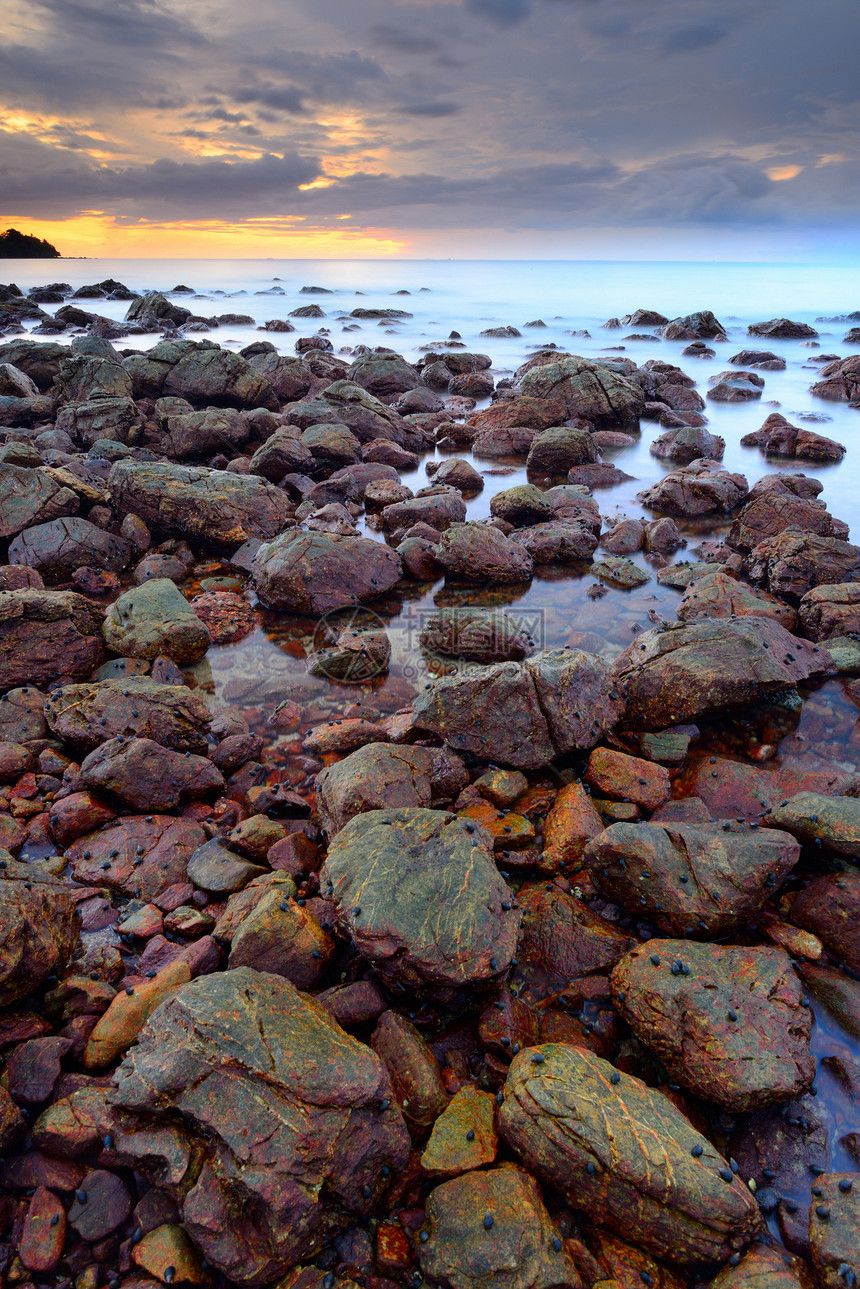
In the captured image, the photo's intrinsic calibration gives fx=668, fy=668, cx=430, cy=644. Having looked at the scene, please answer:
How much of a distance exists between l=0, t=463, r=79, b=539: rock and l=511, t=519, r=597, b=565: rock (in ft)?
25.3

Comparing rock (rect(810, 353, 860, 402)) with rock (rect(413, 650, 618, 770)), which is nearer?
rock (rect(413, 650, 618, 770))

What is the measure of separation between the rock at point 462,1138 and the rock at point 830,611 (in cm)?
767

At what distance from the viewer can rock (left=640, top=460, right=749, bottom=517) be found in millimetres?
14242

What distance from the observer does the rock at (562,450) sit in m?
16.9

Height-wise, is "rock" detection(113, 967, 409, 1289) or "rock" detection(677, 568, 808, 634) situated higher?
"rock" detection(677, 568, 808, 634)

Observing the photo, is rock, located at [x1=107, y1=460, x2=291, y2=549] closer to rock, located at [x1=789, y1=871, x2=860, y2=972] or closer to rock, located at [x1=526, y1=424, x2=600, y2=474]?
rock, located at [x1=526, y1=424, x2=600, y2=474]

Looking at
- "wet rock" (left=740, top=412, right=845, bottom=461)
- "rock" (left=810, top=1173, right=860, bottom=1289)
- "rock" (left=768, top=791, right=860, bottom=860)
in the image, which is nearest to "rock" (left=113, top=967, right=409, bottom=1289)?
"rock" (left=810, top=1173, right=860, bottom=1289)

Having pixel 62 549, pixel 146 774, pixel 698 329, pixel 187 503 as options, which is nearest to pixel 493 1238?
pixel 146 774

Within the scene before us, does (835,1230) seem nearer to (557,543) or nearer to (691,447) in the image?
(557,543)

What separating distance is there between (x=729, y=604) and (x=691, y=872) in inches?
212

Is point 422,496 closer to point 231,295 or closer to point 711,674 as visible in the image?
point 711,674

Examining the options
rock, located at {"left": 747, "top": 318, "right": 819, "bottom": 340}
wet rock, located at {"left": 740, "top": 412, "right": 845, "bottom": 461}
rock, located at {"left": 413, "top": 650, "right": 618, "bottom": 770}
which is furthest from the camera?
rock, located at {"left": 747, "top": 318, "right": 819, "bottom": 340}

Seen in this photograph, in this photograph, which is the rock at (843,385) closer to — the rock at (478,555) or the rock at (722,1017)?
the rock at (478,555)

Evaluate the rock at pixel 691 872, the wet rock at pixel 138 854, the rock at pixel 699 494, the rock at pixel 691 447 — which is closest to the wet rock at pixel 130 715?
the wet rock at pixel 138 854
